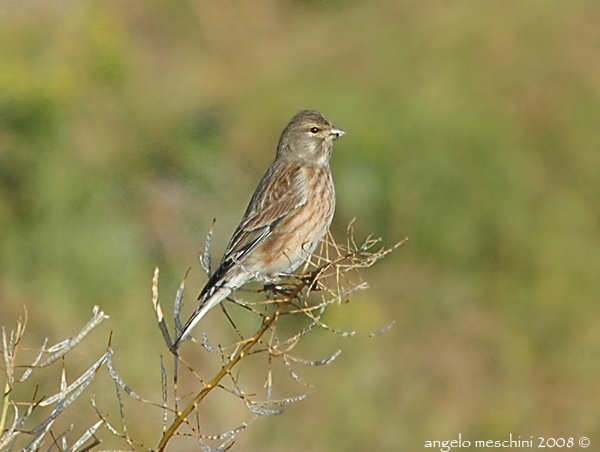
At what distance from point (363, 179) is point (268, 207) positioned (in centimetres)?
464

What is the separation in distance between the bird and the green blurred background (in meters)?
2.19

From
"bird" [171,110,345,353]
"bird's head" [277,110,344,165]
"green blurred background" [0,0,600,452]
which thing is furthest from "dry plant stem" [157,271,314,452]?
"green blurred background" [0,0,600,452]

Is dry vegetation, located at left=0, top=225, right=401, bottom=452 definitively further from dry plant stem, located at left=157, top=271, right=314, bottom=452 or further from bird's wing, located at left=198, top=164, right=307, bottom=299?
bird's wing, located at left=198, top=164, right=307, bottom=299

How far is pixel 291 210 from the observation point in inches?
216

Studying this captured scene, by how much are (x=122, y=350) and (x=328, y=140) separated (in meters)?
2.55

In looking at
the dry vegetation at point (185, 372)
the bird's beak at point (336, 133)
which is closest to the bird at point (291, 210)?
the bird's beak at point (336, 133)

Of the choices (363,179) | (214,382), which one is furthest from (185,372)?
(214,382)

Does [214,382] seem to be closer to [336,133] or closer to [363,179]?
[336,133]

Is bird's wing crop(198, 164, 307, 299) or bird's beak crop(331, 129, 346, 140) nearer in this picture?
bird's wing crop(198, 164, 307, 299)

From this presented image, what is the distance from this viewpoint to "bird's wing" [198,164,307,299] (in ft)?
17.6

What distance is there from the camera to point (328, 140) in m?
5.99

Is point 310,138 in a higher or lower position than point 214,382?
higher

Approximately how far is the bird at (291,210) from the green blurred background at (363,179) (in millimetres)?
2190

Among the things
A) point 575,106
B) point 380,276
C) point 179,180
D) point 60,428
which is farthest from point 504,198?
point 60,428
